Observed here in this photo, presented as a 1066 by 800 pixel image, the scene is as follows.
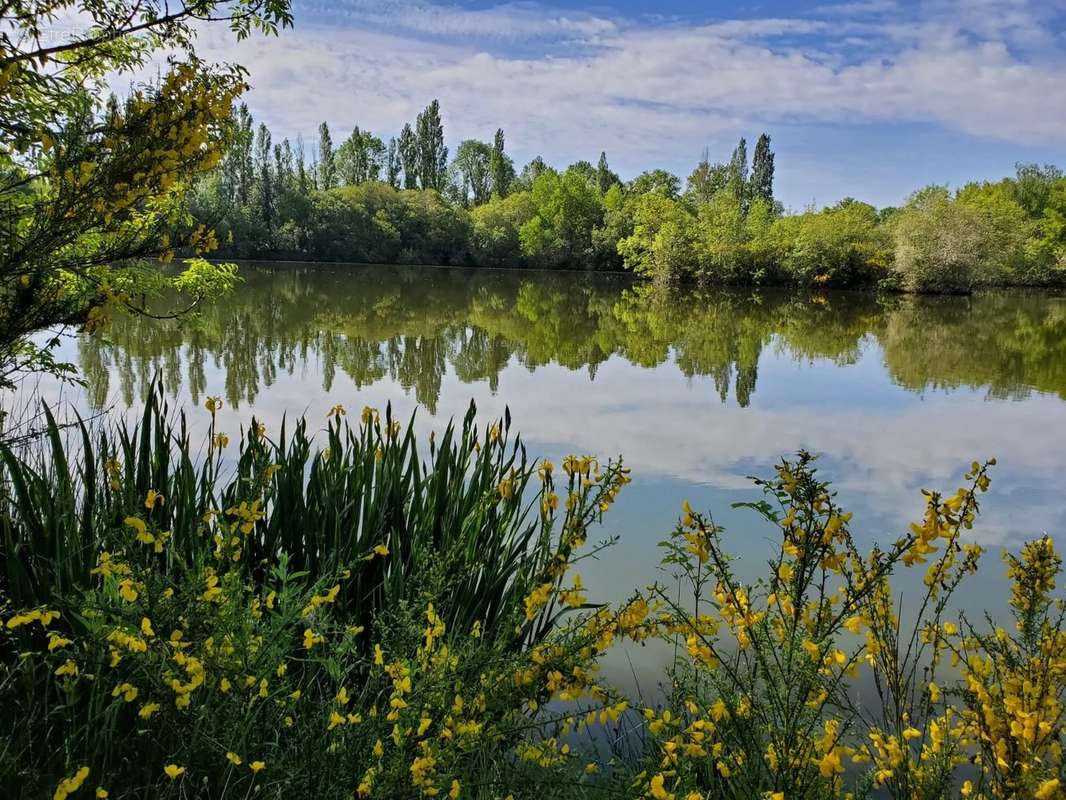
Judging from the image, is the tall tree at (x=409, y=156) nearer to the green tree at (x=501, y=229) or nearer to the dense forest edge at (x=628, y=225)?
the dense forest edge at (x=628, y=225)

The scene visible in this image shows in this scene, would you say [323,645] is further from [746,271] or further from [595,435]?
[746,271]

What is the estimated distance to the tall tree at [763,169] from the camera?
62562 mm

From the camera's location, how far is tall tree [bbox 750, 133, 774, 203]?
6256 centimetres

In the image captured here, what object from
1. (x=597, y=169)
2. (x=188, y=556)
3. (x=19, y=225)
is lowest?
(x=188, y=556)

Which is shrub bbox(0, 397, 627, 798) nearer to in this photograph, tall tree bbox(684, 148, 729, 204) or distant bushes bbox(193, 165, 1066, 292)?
distant bushes bbox(193, 165, 1066, 292)

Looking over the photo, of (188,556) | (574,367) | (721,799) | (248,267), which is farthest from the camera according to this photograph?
(248,267)

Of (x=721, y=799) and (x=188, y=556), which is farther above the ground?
(x=188, y=556)

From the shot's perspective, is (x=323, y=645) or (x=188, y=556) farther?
(x=188, y=556)

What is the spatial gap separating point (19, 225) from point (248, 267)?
34.9 metres

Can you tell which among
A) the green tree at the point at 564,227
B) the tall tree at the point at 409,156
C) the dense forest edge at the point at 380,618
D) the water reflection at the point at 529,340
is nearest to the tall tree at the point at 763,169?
the green tree at the point at 564,227

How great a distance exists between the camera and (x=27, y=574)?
2334 mm

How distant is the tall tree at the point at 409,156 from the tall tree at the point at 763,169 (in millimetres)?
27890

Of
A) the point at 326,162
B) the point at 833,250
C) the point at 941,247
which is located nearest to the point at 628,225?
the point at 833,250

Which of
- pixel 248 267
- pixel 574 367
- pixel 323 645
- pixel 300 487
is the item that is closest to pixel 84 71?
pixel 300 487
